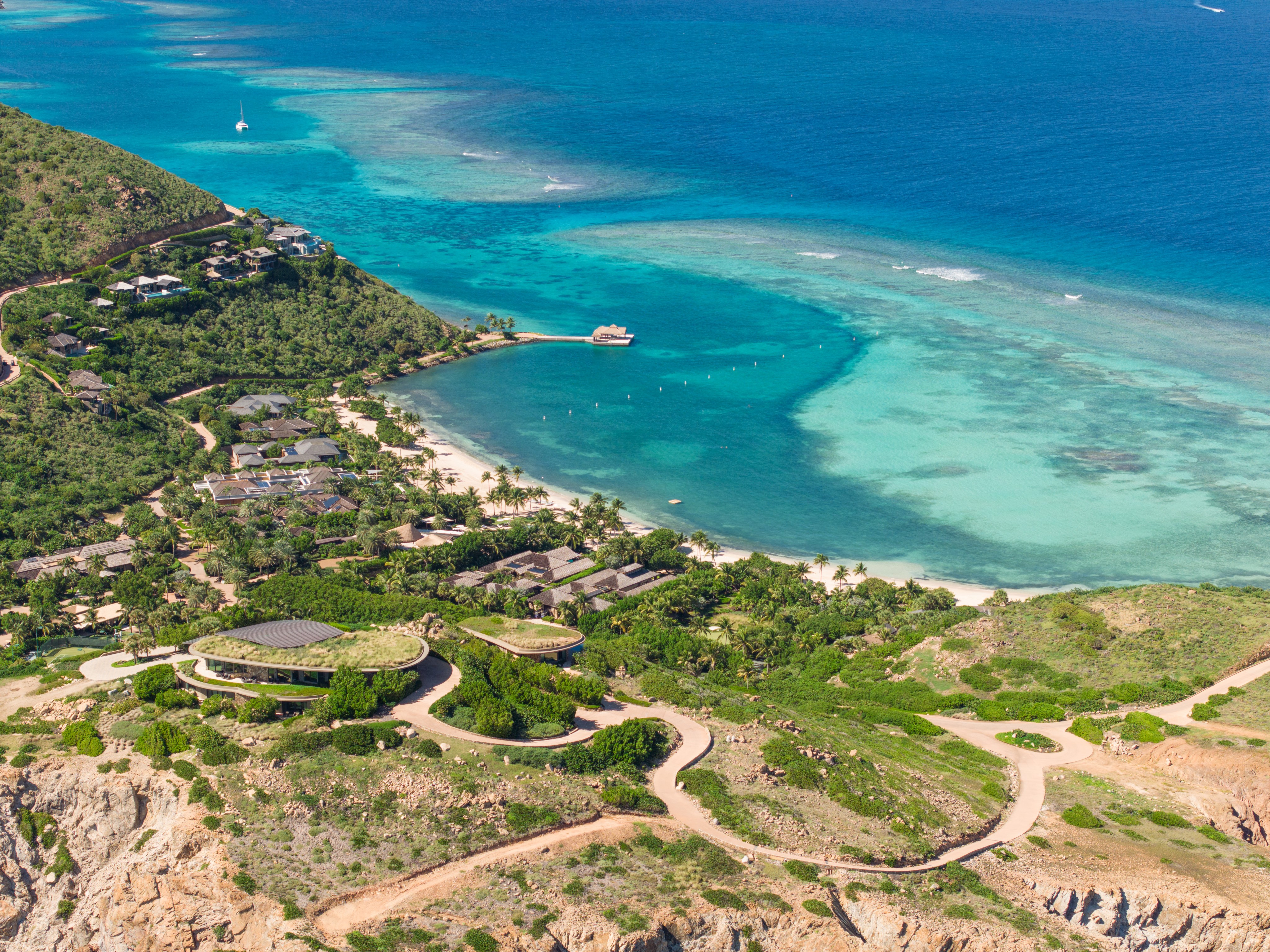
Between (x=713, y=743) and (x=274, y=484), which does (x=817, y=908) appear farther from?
(x=274, y=484)

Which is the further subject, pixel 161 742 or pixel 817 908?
pixel 161 742

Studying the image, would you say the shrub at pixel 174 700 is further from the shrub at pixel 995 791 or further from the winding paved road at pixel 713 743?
the shrub at pixel 995 791

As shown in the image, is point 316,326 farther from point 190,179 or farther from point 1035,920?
point 1035,920

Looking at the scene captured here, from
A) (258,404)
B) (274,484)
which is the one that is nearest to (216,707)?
(274,484)

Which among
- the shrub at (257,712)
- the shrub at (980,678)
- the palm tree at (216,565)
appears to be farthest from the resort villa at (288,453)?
the shrub at (980,678)

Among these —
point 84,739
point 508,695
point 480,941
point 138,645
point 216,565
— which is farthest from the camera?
point 216,565

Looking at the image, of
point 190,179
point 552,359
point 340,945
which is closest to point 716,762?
point 340,945
